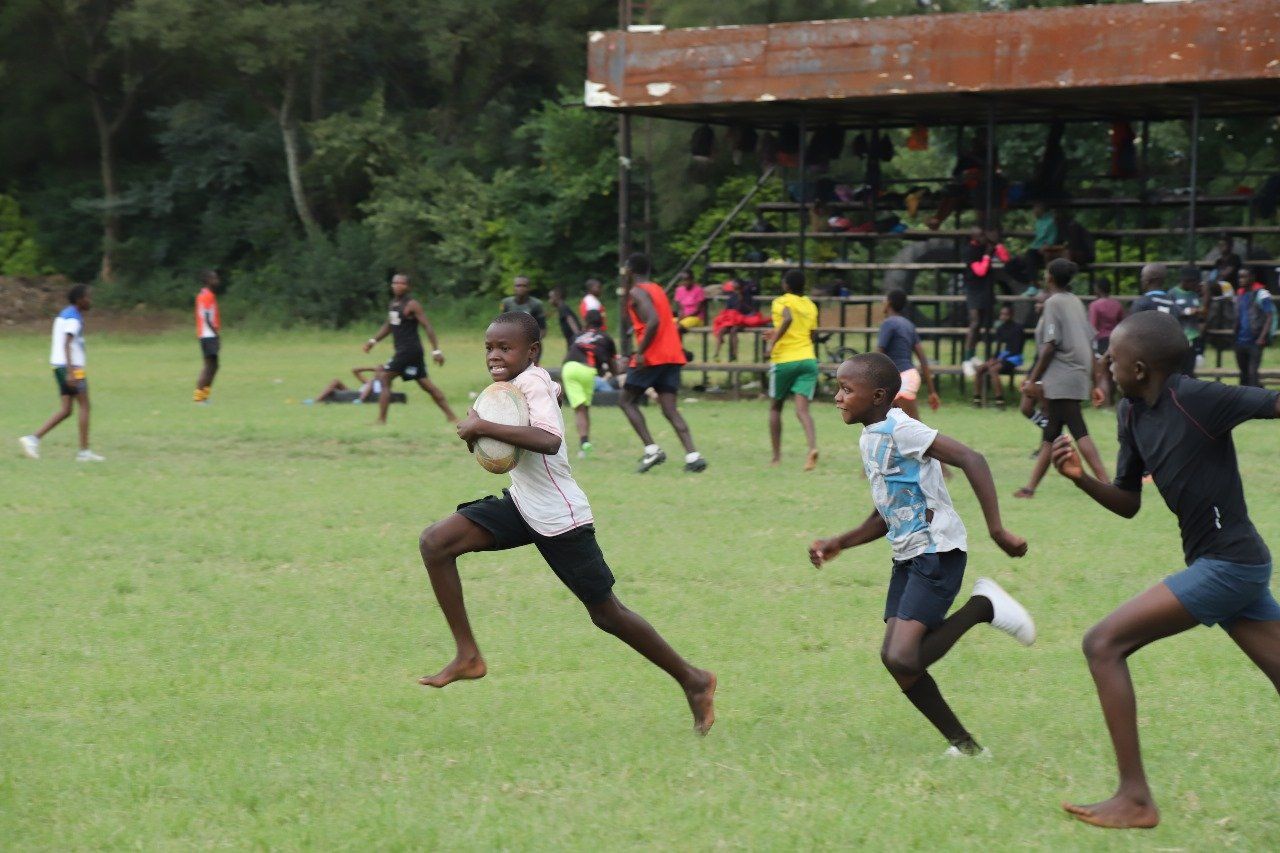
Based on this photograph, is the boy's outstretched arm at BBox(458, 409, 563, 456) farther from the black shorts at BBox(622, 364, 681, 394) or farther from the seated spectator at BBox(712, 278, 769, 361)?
the seated spectator at BBox(712, 278, 769, 361)

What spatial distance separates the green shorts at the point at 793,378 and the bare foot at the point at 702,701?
847cm

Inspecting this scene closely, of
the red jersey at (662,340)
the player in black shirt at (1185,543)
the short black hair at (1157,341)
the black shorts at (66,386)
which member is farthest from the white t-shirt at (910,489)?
the black shorts at (66,386)

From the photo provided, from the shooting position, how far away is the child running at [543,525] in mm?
6102

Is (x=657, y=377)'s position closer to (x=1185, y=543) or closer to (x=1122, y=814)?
(x=1185, y=543)

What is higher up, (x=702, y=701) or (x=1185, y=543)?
(x=1185, y=543)

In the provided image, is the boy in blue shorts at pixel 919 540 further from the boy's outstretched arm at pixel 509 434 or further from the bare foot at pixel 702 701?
the boy's outstretched arm at pixel 509 434

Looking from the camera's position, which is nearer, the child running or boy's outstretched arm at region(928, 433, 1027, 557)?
boy's outstretched arm at region(928, 433, 1027, 557)

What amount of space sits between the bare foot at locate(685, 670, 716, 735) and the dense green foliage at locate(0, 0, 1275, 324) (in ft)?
108

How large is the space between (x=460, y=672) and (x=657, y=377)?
8242 millimetres

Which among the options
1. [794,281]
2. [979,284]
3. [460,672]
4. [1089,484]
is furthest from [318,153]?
[1089,484]

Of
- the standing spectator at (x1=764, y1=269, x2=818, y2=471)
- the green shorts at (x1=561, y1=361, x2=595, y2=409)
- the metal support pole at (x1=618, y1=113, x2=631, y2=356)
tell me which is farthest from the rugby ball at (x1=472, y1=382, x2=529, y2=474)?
the metal support pole at (x1=618, y1=113, x2=631, y2=356)

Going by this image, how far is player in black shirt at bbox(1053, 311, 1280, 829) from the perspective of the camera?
488 cm

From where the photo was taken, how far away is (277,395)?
76.2 feet

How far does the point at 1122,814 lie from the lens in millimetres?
4871
